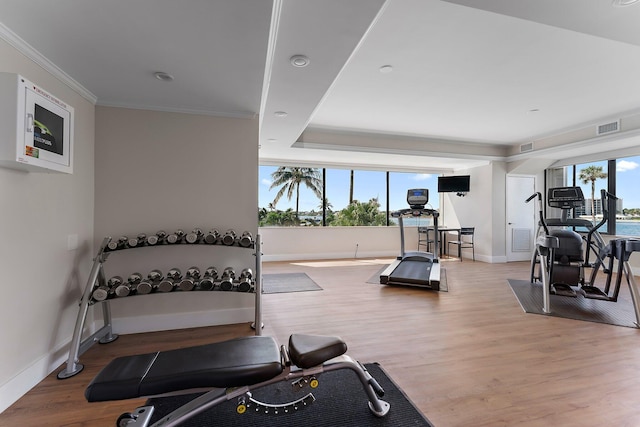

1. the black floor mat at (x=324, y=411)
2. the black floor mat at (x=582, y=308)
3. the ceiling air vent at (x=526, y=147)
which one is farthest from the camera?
the ceiling air vent at (x=526, y=147)

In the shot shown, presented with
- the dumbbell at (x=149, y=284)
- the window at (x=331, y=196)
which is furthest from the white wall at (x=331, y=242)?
the dumbbell at (x=149, y=284)

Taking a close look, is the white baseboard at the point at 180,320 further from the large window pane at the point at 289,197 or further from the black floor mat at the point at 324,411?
the large window pane at the point at 289,197

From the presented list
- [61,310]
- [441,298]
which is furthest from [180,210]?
[441,298]

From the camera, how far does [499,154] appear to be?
6809 mm

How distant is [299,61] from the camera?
2.43m

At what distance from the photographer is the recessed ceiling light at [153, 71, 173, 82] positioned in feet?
7.52

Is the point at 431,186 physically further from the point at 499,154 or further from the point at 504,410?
the point at 504,410

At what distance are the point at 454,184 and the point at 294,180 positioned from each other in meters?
4.37

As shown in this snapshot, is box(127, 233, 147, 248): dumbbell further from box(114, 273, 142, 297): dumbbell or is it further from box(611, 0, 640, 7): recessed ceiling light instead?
box(611, 0, 640, 7): recessed ceiling light

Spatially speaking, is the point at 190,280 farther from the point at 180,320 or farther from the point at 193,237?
the point at 180,320

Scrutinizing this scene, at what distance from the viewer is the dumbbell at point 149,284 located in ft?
8.11

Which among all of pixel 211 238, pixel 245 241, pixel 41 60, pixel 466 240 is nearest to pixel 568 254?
pixel 466 240

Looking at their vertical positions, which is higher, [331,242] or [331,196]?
[331,196]

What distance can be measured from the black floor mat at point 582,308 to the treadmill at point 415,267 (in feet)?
3.86
